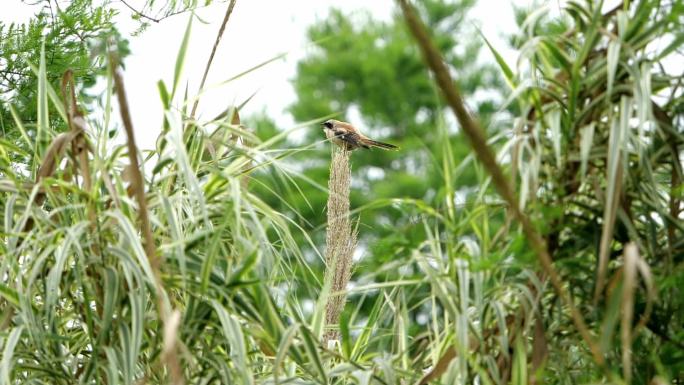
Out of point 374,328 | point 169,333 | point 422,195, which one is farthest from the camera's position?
point 422,195

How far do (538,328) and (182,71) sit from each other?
36.8 inches

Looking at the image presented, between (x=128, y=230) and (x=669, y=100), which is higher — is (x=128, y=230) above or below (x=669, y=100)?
above

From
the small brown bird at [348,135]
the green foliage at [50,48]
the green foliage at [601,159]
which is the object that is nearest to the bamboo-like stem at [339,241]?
the green foliage at [50,48]

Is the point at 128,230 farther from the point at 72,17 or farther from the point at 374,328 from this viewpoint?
the point at 72,17

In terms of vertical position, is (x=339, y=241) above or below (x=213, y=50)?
below

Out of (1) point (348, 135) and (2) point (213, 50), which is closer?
(2) point (213, 50)

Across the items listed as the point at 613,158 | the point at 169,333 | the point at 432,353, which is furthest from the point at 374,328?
the point at 169,333

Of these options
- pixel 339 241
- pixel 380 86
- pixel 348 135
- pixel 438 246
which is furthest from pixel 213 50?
pixel 380 86

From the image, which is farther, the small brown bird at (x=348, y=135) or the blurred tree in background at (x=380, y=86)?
the blurred tree in background at (x=380, y=86)

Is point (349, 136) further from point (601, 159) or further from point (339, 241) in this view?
point (601, 159)

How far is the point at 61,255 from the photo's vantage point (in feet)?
8.22

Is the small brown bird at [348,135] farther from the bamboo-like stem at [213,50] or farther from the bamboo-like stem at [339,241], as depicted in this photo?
the bamboo-like stem at [213,50]

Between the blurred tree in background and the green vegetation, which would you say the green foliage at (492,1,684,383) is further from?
the blurred tree in background

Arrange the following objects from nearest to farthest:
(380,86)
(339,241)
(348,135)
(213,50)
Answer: (213,50)
(339,241)
(348,135)
(380,86)
